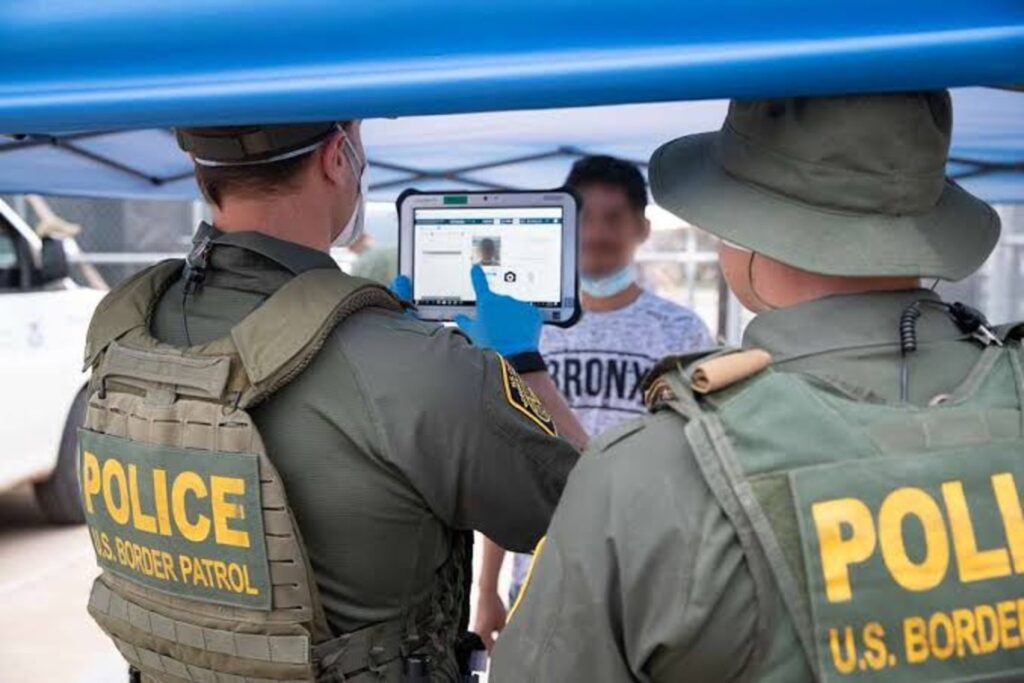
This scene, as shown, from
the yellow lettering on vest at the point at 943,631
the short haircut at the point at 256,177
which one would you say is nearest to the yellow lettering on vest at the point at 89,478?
the short haircut at the point at 256,177

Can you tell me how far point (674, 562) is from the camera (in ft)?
3.24

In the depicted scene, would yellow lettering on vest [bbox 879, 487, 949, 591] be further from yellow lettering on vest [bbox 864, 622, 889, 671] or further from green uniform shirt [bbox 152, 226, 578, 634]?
green uniform shirt [bbox 152, 226, 578, 634]

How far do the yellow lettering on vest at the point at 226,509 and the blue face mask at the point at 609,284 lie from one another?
72.7 inches

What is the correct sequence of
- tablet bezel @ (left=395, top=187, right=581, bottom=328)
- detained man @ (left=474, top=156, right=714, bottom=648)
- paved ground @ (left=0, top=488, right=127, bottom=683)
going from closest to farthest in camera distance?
1. tablet bezel @ (left=395, top=187, right=581, bottom=328)
2. detained man @ (left=474, top=156, right=714, bottom=648)
3. paved ground @ (left=0, top=488, right=127, bottom=683)

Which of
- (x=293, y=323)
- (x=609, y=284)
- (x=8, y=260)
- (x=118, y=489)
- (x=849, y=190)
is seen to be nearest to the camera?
(x=849, y=190)

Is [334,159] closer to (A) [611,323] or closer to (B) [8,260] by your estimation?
(A) [611,323]

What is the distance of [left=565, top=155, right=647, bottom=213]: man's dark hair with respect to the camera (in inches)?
124

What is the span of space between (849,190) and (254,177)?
891 millimetres

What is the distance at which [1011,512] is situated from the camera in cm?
101

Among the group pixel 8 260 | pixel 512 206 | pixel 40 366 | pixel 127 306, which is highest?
pixel 512 206

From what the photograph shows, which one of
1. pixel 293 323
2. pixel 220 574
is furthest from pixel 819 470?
pixel 220 574

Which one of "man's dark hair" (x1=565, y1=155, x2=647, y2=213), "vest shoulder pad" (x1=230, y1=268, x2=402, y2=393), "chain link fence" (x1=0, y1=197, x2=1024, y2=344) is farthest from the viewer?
"chain link fence" (x1=0, y1=197, x2=1024, y2=344)

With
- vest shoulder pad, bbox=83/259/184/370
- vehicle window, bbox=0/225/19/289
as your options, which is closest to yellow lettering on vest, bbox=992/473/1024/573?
vest shoulder pad, bbox=83/259/184/370

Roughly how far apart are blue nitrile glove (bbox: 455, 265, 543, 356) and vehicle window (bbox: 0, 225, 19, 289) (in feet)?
13.5
